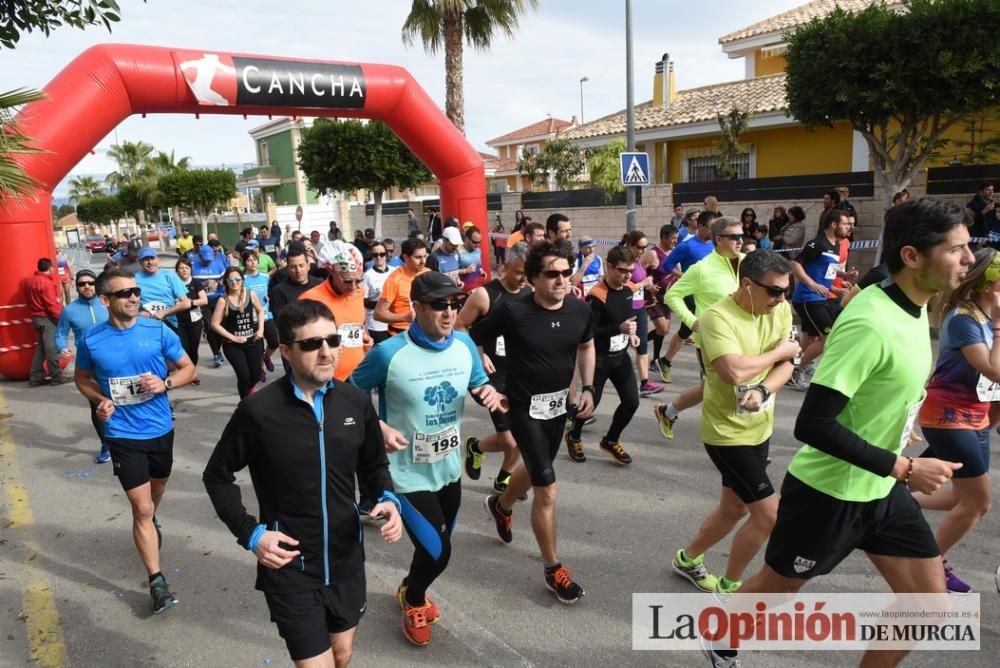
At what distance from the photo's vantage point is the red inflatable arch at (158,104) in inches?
386

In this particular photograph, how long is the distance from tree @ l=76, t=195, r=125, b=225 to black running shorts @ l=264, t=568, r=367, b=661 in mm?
70765

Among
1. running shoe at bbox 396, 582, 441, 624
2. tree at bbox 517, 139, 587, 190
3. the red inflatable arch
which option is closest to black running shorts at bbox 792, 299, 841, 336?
running shoe at bbox 396, 582, 441, 624

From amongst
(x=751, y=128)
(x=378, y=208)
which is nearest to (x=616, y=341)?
(x=751, y=128)

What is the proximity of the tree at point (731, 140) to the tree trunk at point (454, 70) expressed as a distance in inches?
280

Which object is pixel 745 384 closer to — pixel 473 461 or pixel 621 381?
pixel 621 381

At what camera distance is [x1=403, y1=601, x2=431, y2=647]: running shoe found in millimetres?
3338

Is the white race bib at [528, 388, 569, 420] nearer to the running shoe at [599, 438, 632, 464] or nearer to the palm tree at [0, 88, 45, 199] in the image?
the running shoe at [599, 438, 632, 464]

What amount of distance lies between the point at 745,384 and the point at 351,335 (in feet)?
10.4

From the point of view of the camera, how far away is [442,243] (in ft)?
30.5

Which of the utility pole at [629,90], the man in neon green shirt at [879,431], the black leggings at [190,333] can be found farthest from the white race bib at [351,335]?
the utility pole at [629,90]

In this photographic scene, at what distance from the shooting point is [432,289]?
125 inches

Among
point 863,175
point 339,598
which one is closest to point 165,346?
point 339,598

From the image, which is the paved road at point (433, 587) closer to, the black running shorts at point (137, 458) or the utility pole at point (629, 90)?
the black running shorts at point (137, 458)

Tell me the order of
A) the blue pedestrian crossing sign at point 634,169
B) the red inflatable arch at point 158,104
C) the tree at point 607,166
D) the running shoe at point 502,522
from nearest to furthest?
the running shoe at point 502,522, the red inflatable arch at point 158,104, the blue pedestrian crossing sign at point 634,169, the tree at point 607,166
